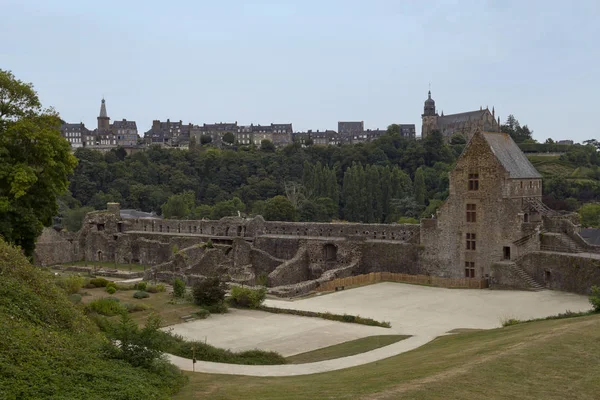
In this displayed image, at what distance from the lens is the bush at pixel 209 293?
103ft

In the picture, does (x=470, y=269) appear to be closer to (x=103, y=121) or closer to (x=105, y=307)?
(x=105, y=307)

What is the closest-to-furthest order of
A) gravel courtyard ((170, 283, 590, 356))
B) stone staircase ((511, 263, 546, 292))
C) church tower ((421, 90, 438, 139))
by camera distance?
gravel courtyard ((170, 283, 590, 356)), stone staircase ((511, 263, 546, 292)), church tower ((421, 90, 438, 139))

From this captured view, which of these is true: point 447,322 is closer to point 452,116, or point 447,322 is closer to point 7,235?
point 7,235

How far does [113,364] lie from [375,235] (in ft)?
91.4

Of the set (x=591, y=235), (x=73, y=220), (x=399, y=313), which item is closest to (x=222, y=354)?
(x=399, y=313)

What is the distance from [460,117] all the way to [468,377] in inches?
5263

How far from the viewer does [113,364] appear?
53.7 ft

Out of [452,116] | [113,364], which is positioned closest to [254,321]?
[113,364]

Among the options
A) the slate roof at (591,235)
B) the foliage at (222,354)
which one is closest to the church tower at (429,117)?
the slate roof at (591,235)

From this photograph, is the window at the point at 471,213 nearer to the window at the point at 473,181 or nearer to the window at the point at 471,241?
the window at the point at 471,241

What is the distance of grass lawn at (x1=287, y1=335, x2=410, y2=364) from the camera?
22.9 metres

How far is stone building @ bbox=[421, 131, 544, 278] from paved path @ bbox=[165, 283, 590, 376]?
→ 2.93m

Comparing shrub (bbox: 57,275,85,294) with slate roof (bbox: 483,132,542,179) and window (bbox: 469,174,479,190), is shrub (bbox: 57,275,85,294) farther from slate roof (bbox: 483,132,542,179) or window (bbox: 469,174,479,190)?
slate roof (bbox: 483,132,542,179)

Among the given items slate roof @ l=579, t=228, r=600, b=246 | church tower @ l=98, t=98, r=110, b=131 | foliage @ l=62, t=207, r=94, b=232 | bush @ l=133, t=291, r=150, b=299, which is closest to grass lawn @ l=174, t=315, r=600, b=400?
bush @ l=133, t=291, r=150, b=299
